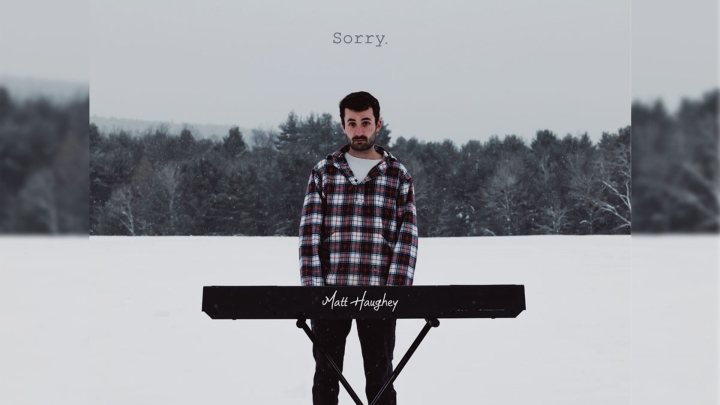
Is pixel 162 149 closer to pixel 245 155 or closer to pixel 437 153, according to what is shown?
pixel 245 155

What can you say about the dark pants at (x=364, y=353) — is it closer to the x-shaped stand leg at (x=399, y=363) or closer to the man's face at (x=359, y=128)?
the x-shaped stand leg at (x=399, y=363)

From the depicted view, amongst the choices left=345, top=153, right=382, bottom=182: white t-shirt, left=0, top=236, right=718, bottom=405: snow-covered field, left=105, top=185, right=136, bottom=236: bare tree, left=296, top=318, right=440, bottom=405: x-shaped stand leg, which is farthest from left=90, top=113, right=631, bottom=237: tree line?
left=296, top=318, right=440, bottom=405: x-shaped stand leg

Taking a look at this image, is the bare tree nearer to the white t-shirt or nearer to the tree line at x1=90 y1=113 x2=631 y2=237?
the tree line at x1=90 y1=113 x2=631 y2=237

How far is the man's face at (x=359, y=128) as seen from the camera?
3262 mm

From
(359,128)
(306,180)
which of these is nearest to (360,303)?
(359,128)

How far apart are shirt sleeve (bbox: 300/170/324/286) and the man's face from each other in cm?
22

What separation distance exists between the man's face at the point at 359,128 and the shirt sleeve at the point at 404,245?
0.24m

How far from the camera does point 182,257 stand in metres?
18.1

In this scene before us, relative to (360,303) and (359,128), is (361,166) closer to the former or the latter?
(359,128)

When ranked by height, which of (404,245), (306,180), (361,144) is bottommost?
(404,245)

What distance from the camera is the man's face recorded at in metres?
3.26

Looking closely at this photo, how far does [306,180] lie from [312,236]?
29193mm

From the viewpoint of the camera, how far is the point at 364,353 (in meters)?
3.21

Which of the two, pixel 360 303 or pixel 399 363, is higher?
pixel 360 303
